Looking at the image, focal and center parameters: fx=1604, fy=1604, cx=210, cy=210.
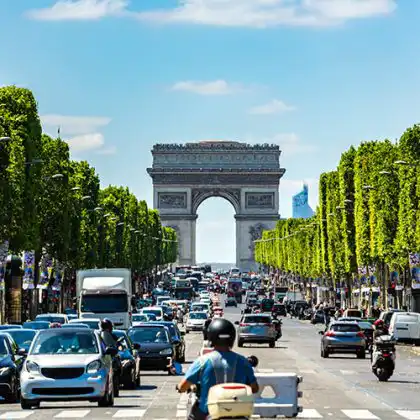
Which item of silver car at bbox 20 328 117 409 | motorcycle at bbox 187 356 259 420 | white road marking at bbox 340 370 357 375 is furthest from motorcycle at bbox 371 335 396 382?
motorcycle at bbox 187 356 259 420

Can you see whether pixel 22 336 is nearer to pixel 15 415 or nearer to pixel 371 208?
pixel 15 415

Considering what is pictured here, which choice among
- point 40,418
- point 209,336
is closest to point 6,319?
point 40,418

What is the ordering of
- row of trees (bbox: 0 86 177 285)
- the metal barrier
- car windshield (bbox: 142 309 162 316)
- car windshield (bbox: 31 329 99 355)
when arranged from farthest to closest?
car windshield (bbox: 142 309 162 316)
row of trees (bbox: 0 86 177 285)
car windshield (bbox: 31 329 99 355)
the metal barrier

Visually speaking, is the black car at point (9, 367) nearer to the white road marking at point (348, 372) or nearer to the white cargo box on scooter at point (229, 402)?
the white road marking at point (348, 372)

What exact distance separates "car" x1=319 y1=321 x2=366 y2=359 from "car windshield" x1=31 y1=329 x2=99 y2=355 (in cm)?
2917

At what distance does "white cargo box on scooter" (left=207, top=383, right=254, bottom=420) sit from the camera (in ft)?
51.8

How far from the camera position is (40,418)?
28844mm

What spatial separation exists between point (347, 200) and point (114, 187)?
5206 cm

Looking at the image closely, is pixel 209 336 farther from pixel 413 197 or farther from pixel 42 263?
pixel 42 263

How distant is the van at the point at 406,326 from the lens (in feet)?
242

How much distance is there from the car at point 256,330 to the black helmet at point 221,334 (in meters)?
56.7

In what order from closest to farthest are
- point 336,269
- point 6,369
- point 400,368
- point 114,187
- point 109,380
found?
point 109,380 → point 6,369 → point 400,368 → point 336,269 → point 114,187

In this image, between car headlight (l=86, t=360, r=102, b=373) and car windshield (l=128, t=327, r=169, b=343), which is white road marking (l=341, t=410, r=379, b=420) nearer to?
car headlight (l=86, t=360, r=102, b=373)

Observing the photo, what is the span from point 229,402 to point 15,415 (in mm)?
14469
